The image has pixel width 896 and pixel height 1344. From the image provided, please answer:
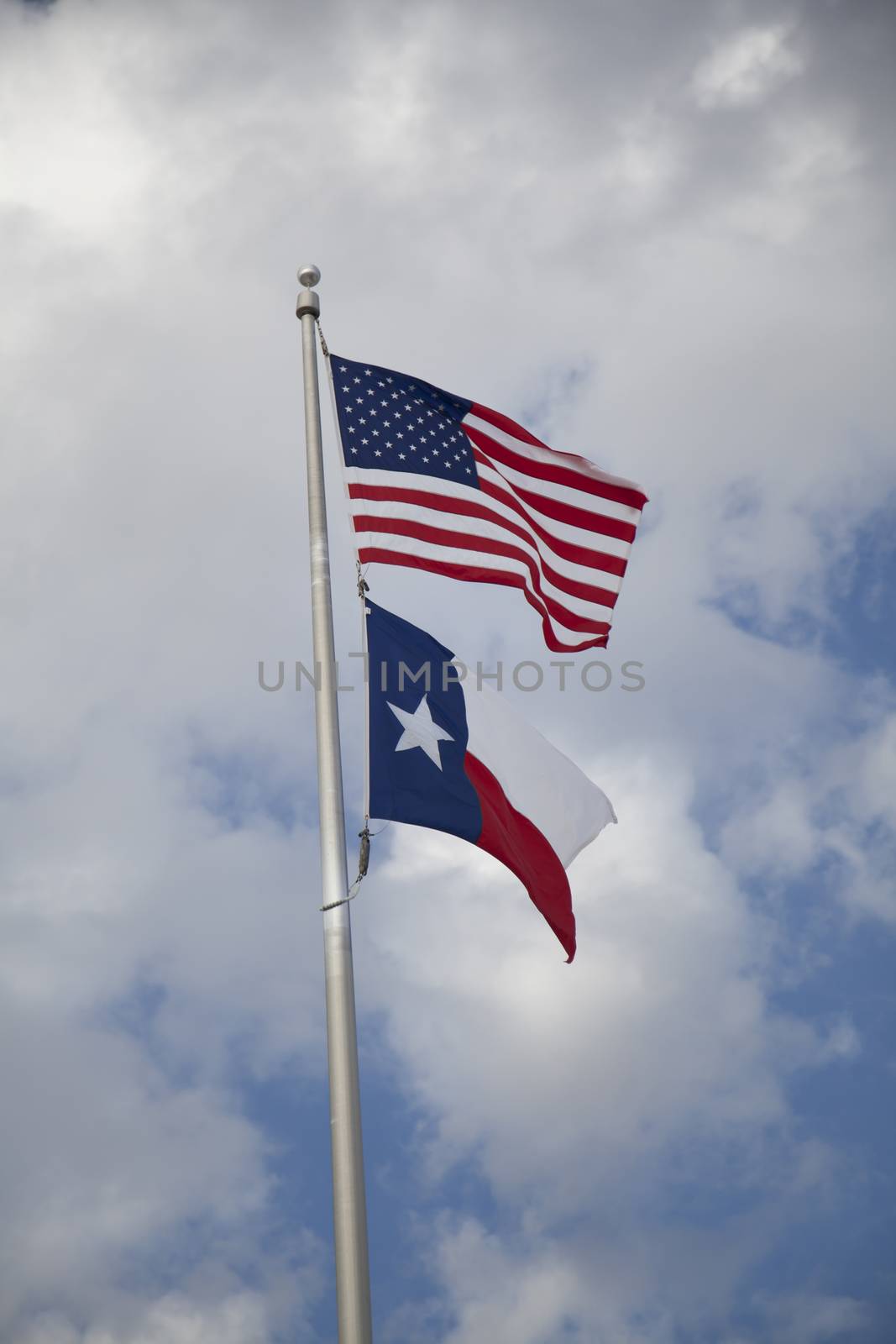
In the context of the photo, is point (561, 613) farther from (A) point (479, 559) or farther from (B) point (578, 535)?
(A) point (479, 559)

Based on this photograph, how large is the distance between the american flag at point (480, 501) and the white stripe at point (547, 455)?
19 mm

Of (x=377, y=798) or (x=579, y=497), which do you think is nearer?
(x=377, y=798)

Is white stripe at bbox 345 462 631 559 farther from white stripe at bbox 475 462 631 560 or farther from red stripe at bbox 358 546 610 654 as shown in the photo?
red stripe at bbox 358 546 610 654

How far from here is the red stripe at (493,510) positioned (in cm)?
1752

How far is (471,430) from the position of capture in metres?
19.5

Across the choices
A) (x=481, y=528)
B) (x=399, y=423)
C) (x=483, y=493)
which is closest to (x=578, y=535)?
(x=483, y=493)

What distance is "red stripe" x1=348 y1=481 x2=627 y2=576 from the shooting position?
17.5 m

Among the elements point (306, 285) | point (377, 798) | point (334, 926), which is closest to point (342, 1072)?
point (334, 926)

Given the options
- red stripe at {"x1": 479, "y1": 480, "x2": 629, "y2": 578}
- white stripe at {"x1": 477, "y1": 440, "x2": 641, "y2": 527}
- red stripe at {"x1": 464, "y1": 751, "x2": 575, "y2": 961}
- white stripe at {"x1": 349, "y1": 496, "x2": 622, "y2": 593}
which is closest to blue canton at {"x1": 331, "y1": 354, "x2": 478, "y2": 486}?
white stripe at {"x1": 349, "y1": 496, "x2": 622, "y2": 593}

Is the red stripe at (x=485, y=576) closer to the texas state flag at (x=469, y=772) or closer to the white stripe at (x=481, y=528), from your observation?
the white stripe at (x=481, y=528)

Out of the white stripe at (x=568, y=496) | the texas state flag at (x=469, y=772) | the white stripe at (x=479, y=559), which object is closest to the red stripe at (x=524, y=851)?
the texas state flag at (x=469, y=772)

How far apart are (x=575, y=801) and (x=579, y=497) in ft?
17.5

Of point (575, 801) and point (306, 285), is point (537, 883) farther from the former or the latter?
point (306, 285)

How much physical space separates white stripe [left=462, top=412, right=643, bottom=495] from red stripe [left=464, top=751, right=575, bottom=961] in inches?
236
